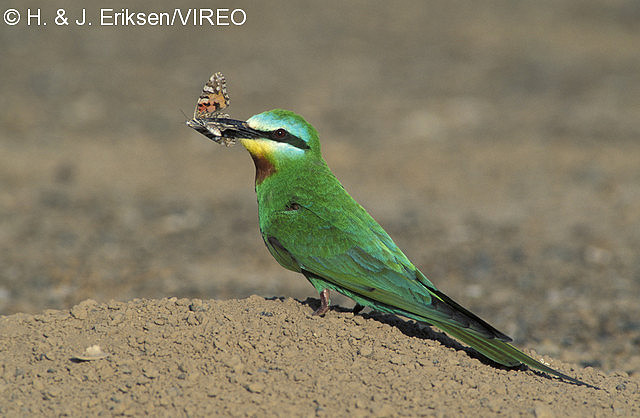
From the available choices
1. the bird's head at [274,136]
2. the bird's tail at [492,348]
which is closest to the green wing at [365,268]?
the bird's tail at [492,348]

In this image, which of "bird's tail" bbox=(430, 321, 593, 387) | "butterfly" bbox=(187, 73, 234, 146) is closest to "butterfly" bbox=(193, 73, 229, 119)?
"butterfly" bbox=(187, 73, 234, 146)

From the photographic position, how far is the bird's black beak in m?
4.25

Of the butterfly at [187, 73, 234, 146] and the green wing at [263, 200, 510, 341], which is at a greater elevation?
the butterfly at [187, 73, 234, 146]

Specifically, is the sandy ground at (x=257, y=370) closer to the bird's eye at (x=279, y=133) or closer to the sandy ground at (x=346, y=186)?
the sandy ground at (x=346, y=186)

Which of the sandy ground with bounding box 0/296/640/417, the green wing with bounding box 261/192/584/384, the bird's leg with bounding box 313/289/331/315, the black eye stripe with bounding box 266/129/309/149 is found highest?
the black eye stripe with bounding box 266/129/309/149

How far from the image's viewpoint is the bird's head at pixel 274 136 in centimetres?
427

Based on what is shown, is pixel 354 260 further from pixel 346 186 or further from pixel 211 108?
pixel 346 186

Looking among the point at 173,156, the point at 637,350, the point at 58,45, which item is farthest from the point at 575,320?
the point at 58,45

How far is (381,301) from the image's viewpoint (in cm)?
381

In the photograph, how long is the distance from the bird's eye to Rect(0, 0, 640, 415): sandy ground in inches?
36.2

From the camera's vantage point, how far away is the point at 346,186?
34.6 feet

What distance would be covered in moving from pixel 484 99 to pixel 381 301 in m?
11.1

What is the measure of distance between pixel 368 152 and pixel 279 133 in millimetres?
7540

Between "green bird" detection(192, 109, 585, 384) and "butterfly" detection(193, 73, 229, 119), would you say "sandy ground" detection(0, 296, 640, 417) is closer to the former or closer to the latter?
"green bird" detection(192, 109, 585, 384)
